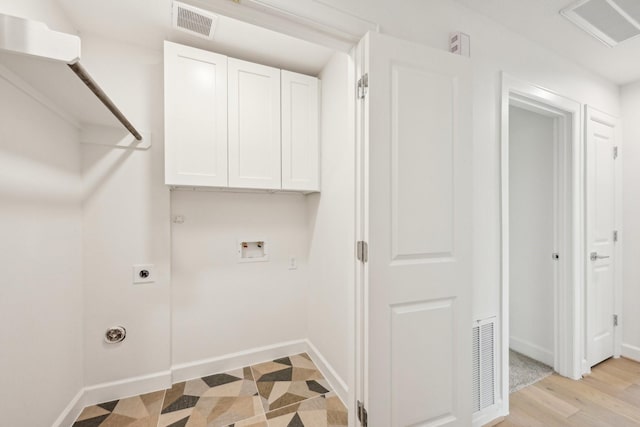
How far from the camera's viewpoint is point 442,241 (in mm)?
1453

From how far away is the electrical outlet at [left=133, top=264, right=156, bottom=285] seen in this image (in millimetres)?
1960

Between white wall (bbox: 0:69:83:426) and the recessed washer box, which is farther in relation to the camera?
the recessed washer box

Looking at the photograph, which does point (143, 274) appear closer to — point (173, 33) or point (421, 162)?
point (173, 33)

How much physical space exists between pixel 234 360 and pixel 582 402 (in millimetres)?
2621

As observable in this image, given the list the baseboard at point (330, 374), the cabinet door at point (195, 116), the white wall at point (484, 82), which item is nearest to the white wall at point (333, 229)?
the baseboard at point (330, 374)

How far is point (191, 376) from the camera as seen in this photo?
7.00 ft

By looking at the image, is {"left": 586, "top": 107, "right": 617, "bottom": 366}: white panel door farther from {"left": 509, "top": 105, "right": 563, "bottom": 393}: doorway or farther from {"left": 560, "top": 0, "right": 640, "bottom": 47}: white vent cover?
{"left": 560, "top": 0, "right": 640, "bottom": 47}: white vent cover

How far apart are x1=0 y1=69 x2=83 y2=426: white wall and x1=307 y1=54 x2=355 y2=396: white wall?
1.63 meters

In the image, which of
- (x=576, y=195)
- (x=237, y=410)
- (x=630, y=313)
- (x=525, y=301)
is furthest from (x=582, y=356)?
(x=237, y=410)

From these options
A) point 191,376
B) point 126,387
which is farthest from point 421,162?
point 126,387

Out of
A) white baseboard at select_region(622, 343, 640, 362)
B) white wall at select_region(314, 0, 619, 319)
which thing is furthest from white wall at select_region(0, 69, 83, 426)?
white baseboard at select_region(622, 343, 640, 362)

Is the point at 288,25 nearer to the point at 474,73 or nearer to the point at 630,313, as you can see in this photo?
the point at 474,73

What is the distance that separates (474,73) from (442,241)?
1.10 metres

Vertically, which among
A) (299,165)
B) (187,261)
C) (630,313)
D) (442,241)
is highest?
(299,165)
